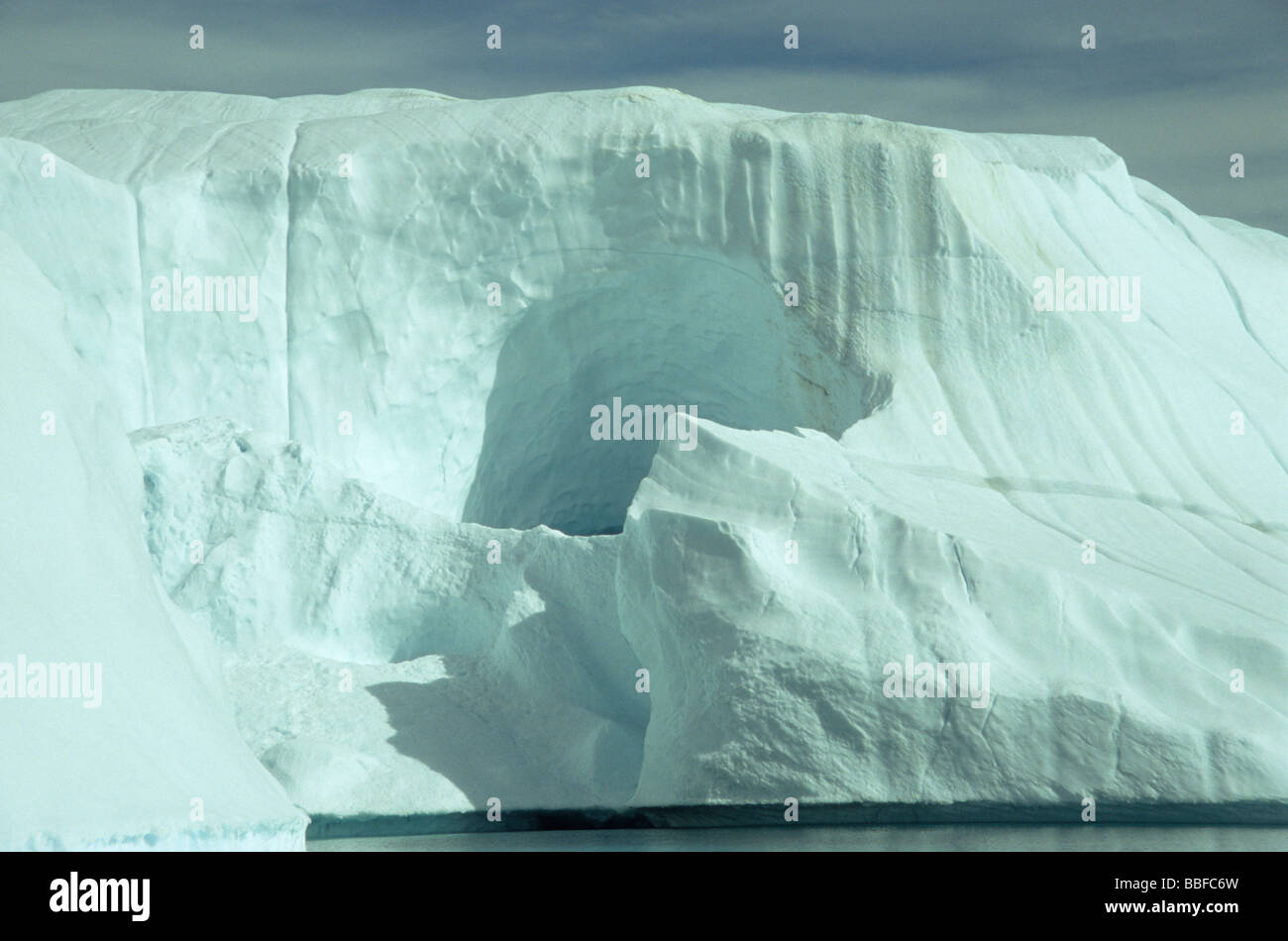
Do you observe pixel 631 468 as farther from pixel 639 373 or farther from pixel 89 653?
pixel 89 653

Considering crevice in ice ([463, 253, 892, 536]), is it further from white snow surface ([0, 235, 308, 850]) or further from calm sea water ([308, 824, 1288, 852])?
white snow surface ([0, 235, 308, 850])

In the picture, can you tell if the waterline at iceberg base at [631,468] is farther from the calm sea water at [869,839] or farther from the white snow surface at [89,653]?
the calm sea water at [869,839]

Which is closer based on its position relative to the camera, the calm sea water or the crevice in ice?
the calm sea water

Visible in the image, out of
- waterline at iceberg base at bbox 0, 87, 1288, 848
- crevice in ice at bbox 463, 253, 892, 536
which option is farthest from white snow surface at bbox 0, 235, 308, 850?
crevice in ice at bbox 463, 253, 892, 536

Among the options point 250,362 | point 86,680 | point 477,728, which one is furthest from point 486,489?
point 86,680

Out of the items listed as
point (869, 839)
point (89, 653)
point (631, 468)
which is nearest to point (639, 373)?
point (631, 468)

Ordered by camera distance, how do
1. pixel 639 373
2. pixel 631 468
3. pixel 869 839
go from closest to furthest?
pixel 869 839, pixel 639 373, pixel 631 468
